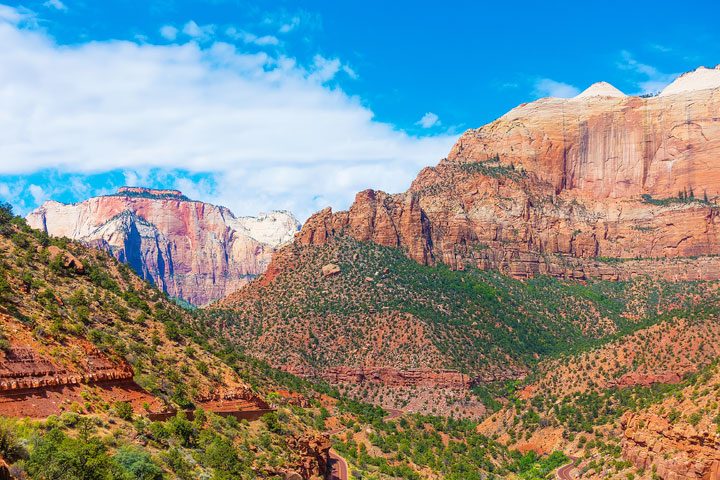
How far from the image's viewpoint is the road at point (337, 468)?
6004cm

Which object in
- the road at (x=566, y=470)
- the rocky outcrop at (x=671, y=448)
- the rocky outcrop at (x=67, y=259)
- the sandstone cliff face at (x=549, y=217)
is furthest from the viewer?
the sandstone cliff face at (x=549, y=217)

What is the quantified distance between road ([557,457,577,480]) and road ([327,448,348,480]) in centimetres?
2437

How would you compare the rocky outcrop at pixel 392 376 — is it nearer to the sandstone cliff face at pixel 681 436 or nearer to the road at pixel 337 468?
the road at pixel 337 468

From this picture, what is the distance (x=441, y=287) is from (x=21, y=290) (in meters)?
113

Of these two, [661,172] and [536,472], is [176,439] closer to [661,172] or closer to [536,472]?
[536,472]

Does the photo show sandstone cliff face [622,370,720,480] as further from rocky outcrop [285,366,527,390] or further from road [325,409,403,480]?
rocky outcrop [285,366,527,390]

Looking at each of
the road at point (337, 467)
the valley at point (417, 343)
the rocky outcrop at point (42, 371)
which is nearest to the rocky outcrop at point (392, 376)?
the valley at point (417, 343)

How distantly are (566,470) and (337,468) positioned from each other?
97.0 feet

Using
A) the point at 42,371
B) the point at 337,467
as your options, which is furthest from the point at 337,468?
the point at 42,371

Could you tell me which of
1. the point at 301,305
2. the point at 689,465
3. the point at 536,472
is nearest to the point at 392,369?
the point at 301,305

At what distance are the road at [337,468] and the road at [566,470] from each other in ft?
80.0

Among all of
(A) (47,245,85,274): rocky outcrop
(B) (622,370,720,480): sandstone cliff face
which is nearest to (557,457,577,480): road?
(B) (622,370,720,480): sandstone cliff face

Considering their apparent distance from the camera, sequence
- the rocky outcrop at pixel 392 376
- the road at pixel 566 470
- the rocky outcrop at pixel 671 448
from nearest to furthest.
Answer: the rocky outcrop at pixel 671 448 → the road at pixel 566 470 → the rocky outcrop at pixel 392 376

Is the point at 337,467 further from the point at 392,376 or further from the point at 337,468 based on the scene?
the point at 392,376
